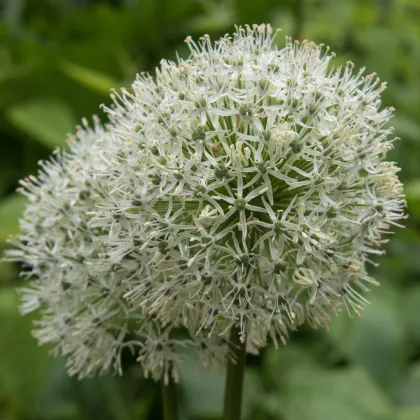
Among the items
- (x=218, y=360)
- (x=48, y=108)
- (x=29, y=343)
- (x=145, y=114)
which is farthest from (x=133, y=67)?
(x=218, y=360)

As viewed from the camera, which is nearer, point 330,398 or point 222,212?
point 222,212

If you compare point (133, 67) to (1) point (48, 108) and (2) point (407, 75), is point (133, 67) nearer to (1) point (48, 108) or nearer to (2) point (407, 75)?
(1) point (48, 108)

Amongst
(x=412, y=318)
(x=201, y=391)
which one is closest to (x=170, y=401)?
(x=201, y=391)

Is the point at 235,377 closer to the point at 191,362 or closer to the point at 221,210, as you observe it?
the point at 221,210

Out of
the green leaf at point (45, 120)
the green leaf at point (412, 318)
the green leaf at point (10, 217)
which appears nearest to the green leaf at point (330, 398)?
the green leaf at point (412, 318)

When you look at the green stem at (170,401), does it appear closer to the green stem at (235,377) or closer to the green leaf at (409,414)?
the green stem at (235,377)

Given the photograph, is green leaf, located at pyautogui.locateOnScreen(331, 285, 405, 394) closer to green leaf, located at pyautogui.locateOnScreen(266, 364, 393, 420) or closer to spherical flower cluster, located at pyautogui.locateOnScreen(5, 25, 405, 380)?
green leaf, located at pyautogui.locateOnScreen(266, 364, 393, 420)
